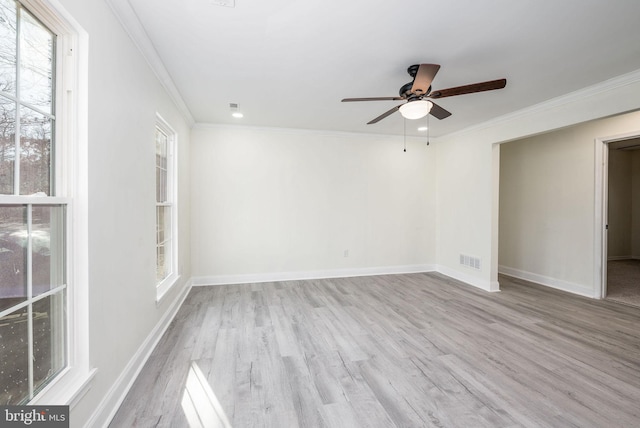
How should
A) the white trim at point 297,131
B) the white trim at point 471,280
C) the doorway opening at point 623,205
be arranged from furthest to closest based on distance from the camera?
the doorway opening at point 623,205
the white trim at point 297,131
the white trim at point 471,280

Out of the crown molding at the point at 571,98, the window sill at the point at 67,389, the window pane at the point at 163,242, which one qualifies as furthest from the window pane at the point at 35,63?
the crown molding at the point at 571,98

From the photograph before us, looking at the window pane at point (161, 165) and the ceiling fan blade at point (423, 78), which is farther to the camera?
the window pane at point (161, 165)

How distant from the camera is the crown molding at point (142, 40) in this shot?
167cm

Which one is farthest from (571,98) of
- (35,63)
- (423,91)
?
(35,63)

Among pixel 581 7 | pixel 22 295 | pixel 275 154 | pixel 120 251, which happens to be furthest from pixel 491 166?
pixel 22 295

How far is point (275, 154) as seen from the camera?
14.6ft

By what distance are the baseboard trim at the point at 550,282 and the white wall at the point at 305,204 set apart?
1.40 m

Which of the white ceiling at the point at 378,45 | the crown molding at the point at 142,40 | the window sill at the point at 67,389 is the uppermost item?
the white ceiling at the point at 378,45

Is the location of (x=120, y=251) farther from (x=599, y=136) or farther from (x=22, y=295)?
(x=599, y=136)

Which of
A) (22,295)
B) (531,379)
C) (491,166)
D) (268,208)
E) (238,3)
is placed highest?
(238,3)

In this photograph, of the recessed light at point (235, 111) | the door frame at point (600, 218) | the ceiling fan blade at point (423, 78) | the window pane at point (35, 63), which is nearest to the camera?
the window pane at point (35, 63)

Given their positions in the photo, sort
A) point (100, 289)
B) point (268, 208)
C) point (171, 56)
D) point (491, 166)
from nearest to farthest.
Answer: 1. point (100, 289)
2. point (171, 56)
3. point (491, 166)
4. point (268, 208)

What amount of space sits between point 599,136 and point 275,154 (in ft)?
15.7

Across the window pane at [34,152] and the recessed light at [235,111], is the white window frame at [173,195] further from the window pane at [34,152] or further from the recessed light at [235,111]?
the window pane at [34,152]
